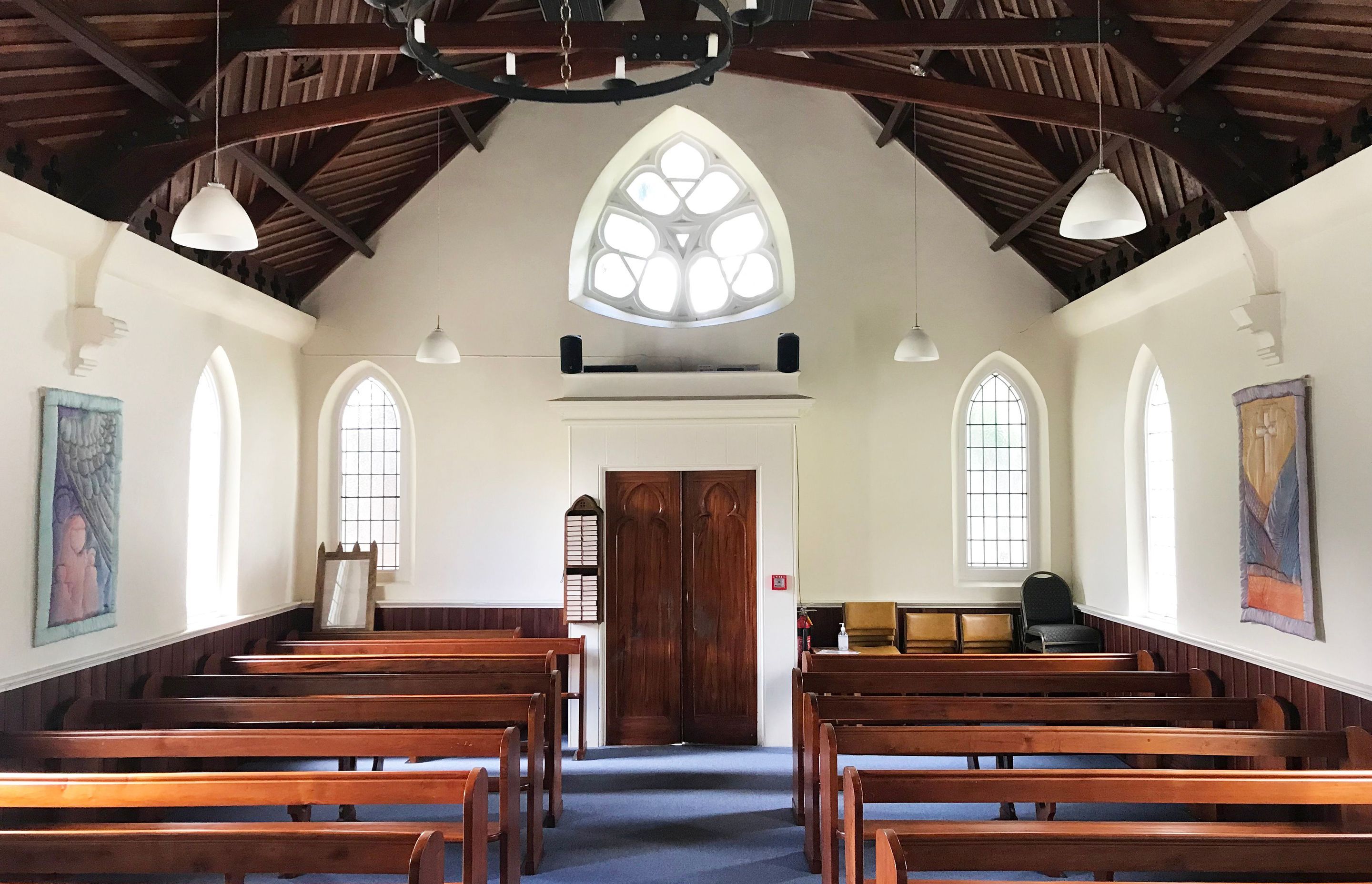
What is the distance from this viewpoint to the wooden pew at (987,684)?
7.10 m

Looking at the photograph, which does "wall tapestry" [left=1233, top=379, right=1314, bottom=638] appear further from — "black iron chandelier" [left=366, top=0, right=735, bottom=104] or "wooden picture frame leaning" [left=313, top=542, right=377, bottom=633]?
"wooden picture frame leaning" [left=313, top=542, right=377, bottom=633]

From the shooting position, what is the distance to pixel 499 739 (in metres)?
5.42

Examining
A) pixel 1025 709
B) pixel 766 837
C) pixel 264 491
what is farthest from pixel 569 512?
pixel 1025 709

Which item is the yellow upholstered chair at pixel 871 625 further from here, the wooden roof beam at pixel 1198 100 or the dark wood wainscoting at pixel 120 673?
the dark wood wainscoting at pixel 120 673

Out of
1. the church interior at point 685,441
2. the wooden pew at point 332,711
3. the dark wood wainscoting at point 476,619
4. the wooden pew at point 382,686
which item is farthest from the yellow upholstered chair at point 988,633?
the wooden pew at point 332,711

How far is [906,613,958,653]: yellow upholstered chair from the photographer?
10.3 metres

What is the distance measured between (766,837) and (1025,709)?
180 cm

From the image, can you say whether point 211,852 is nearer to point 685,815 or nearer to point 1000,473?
point 685,815

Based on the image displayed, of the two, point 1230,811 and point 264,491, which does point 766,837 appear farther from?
point 264,491

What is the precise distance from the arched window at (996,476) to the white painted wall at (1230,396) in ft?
1.74

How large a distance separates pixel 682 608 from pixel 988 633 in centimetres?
307

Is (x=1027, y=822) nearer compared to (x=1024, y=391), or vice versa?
(x=1027, y=822)

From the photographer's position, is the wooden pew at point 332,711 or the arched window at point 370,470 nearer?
the wooden pew at point 332,711

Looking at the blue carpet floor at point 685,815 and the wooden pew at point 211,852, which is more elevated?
the wooden pew at point 211,852
